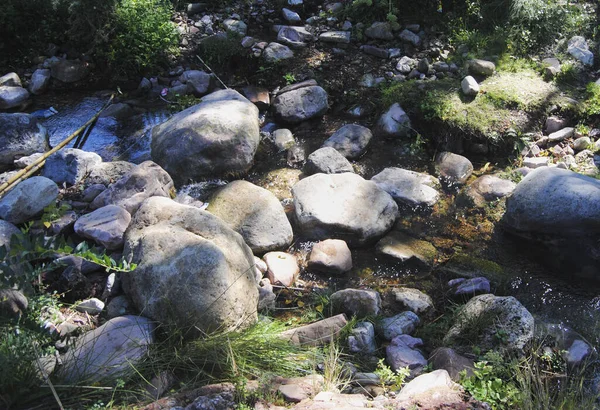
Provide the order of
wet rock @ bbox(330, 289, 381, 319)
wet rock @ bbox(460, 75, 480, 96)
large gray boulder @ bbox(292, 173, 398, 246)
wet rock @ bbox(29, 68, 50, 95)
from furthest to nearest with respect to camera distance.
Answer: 1. wet rock @ bbox(29, 68, 50, 95)
2. wet rock @ bbox(460, 75, 480, 96)
3. large gray boulder @ bbox(292, 173, 398, 246)
4. wet rock @ bbox(330, 289, 381, 319)

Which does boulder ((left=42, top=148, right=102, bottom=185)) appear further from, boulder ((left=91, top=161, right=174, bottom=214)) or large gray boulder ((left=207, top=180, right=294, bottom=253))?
large gray boulder ((left=207, top=180, right=294, bottom=253))

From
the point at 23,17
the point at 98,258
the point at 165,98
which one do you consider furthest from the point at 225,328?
the point at 23,17

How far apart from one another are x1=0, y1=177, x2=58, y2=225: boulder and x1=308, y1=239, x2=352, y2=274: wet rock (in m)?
2.07

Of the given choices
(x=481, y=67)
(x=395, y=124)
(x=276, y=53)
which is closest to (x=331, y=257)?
(x=395, y=124)

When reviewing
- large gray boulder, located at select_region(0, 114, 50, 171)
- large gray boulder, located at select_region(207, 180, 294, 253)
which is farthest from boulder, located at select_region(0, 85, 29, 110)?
large gray boulder, located at select_region(207, 180, 294, 253)

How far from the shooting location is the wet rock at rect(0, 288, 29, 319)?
2.96 metres

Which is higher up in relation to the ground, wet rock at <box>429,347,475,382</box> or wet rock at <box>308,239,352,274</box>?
wet rock at <box>429,347,475,382</box>

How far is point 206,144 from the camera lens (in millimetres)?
5105

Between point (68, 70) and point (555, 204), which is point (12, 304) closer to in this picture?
point (555, 204)

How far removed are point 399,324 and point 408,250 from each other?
915 mm

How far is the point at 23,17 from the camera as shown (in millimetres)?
6742

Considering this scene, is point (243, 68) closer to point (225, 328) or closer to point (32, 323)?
point (225, 328)

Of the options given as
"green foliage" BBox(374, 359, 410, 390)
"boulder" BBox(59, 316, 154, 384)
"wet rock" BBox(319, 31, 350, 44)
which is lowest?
"green foliage" BBox(374, 359, 410, 390)

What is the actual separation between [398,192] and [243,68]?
2.65 m
